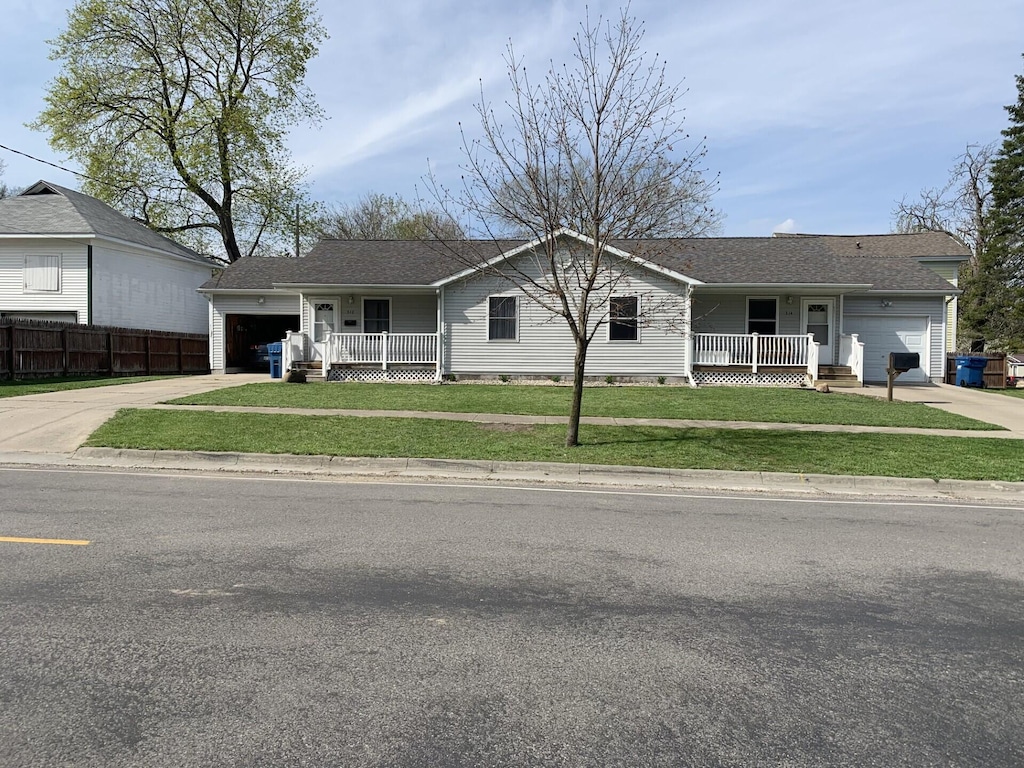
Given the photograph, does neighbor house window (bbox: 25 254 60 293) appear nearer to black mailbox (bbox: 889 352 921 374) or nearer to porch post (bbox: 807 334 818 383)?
porch post (bbox: 807 334 818 383)

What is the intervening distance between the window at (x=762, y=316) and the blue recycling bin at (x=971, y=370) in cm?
713

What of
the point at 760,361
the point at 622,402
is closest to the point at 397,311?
the point at 622,402

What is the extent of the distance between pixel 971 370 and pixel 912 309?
3.10 m

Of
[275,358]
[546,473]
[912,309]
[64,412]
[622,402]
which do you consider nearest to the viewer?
[546,473]

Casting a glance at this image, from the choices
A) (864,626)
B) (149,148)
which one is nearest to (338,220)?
(149,148)

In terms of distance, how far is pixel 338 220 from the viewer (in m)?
49.6

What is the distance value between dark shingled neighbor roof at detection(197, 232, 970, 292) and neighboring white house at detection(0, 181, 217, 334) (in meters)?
4.59

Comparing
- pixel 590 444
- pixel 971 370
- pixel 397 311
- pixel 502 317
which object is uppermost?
pixel 397 311

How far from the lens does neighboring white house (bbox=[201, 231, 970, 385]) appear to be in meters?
21.3

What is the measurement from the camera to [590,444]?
11.3 meters

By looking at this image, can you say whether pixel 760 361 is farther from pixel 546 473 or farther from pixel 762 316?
pixel 546 473

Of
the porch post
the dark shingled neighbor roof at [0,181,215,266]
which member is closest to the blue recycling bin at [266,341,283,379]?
the dark shingled neighbor roof at [0,181,215,266]

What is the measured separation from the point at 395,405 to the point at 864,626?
39.6 ft

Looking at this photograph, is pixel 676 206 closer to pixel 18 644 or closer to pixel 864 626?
pixel 864 626
